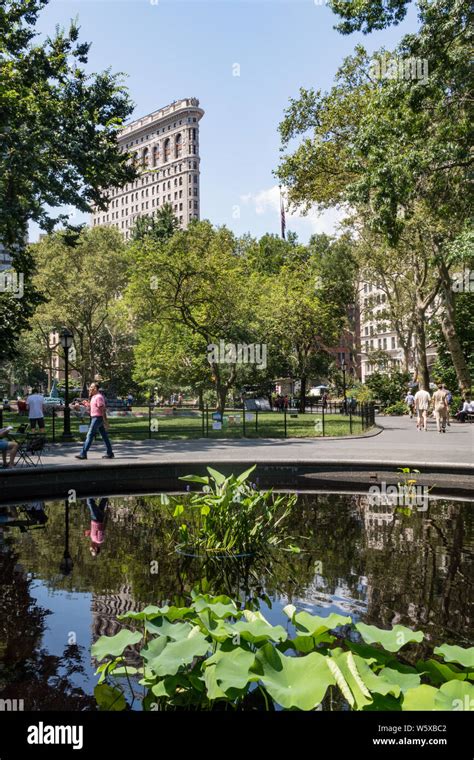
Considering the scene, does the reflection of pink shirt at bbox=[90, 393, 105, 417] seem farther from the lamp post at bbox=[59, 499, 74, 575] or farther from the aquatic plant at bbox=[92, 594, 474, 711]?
the aquatic plant at bbox=[92, 594, 474, 711]

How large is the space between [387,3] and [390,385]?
32475 millimetres

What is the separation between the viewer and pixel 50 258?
153ft

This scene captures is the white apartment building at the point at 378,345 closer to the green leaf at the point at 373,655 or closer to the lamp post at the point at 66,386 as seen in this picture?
the lamp post at the point at 66,386

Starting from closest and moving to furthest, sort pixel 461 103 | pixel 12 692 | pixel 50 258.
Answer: pixel 12 692 → pixel 461 103 → pixel 50 258

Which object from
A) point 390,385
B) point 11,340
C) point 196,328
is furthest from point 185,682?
point 390,385

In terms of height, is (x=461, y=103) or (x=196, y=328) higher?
(x=461, y=103)

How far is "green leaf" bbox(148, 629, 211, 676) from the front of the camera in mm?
A: 2986

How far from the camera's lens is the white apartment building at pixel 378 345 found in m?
57.7

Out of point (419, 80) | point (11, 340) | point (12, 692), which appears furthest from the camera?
point (11, 340)

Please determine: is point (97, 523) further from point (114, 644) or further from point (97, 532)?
point (114, 644)

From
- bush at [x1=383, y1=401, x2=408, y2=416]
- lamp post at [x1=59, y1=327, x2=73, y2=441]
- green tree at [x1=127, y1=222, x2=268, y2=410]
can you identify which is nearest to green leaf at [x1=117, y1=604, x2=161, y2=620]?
lamp post at [x1=59, y1=327, x2=73, y2=441]

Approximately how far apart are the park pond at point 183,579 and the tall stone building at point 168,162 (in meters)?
130

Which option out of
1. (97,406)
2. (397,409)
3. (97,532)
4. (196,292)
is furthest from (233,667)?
(397,409)

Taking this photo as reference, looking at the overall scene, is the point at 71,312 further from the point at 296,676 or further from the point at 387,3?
the point at 296,676
